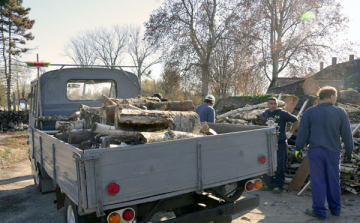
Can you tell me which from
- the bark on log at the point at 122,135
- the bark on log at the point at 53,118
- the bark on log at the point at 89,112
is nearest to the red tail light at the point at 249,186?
the bark on log at the point at 122,135

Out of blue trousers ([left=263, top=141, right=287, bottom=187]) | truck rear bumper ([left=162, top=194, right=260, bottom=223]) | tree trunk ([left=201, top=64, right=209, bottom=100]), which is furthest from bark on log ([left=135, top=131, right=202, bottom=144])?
tree trunk ([left=201, top=64, right=209, bottom=100])

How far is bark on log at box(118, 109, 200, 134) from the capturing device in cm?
335

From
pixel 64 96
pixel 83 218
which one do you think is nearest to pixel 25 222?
pixel 83 218

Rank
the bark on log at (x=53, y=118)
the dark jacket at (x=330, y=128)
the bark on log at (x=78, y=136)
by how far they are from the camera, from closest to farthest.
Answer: the dark jacket at (x=330, y=128)
the bark on log at (x=78, y=136)
the bark on log at (x=53, y=118)

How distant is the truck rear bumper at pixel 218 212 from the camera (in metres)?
3.08

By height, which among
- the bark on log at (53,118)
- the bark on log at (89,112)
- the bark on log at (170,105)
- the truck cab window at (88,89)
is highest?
the truck cab window at (88,89)

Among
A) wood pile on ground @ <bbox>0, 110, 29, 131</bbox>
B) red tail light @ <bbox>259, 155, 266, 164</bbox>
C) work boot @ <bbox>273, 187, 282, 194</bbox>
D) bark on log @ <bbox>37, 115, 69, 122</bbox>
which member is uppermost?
bark on log @ <bbox>37, 115, 69, 122</bbox>

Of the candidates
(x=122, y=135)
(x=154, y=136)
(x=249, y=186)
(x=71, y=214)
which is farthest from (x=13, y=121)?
(x=249, y=186)

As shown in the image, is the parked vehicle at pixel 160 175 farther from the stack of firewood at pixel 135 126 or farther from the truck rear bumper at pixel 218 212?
the stack of firewood at pixel 135 126

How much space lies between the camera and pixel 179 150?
2932 mm

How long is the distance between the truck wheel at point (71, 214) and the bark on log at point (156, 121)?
1.00 meters

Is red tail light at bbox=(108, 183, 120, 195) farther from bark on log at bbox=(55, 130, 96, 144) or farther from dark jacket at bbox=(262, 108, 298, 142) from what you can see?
dark jacket at bbox=(262, 108, 298, 142)

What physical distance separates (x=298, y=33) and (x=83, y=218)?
82.6 ft

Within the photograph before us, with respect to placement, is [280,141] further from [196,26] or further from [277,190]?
[196,26]
